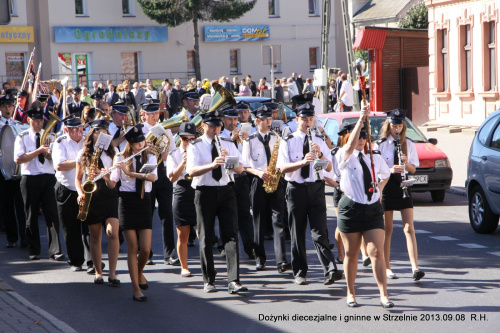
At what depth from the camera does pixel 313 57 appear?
5878 centimetres

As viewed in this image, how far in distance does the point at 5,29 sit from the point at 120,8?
25.5ft

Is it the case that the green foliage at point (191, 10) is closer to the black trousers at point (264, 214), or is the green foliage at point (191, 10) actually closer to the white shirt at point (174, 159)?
the black trousers at point (264, 214)

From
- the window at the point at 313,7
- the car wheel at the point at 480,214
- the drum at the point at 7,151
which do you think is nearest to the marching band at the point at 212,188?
the drum at the point at 7,151

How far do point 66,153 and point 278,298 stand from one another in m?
3.19

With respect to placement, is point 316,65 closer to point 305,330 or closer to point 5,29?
point 5,29

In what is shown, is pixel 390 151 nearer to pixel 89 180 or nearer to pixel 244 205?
pixel 244 205

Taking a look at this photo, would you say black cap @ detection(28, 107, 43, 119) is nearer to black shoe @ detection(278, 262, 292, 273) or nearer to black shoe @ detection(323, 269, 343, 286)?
black shoe @ detection(278, 262, 292, 273)

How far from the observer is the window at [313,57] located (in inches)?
2303

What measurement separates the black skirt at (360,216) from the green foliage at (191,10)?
144ft

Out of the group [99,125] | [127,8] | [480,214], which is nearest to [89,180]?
[99,125]

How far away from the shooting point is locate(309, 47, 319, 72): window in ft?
192

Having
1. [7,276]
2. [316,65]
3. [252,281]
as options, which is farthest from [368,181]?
[316,65]

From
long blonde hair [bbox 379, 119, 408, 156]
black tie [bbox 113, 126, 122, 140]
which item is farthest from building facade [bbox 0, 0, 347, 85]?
long blonde hair [bbox 379, 119, 408, 156]

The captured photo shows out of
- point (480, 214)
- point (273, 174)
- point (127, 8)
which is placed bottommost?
point (480, 214)
